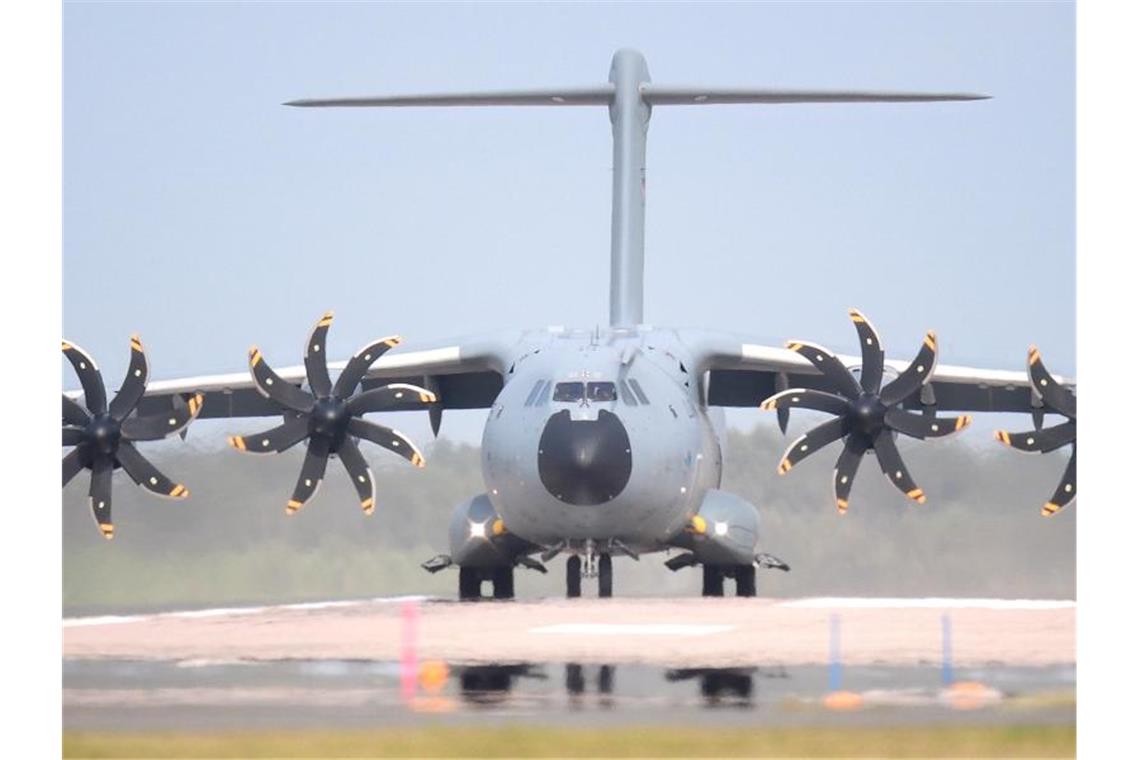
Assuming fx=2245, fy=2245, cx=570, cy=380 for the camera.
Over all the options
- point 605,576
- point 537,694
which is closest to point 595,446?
point 605,576

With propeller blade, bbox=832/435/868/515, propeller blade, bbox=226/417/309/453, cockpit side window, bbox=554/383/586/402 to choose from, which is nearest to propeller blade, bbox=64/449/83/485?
propeller blade, bbox=226/417/309/453

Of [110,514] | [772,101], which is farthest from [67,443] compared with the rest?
[772,101]

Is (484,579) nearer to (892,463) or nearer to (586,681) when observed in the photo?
(892,463)

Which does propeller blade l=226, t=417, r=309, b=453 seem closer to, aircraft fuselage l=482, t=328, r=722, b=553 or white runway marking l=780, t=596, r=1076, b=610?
aircraft fuselage l=482, t=328, r=722, b=553

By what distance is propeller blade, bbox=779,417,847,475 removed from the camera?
20.3 meters

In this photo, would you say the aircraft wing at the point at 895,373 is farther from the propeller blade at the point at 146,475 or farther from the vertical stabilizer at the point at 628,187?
the propeller blade at the point at 146,475

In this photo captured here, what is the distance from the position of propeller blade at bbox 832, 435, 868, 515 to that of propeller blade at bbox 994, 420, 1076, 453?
1.36 metres

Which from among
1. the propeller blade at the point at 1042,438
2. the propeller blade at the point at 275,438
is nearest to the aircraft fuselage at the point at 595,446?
the propeller blade at the point at 275,438

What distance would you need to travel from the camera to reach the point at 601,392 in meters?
19.5

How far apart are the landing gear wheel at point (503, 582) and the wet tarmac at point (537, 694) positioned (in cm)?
765

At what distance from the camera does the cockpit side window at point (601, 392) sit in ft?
63.8

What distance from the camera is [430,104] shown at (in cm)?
2202

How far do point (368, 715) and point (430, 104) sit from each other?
413 inches
